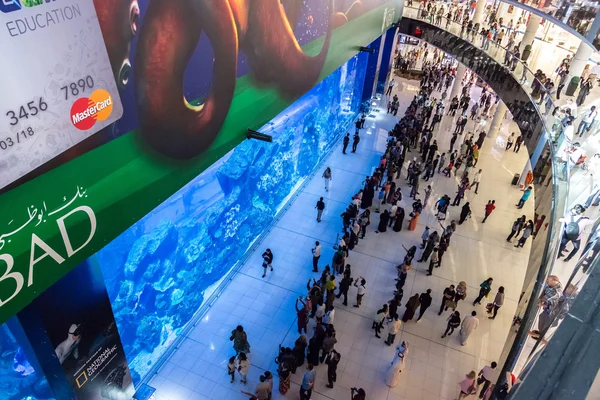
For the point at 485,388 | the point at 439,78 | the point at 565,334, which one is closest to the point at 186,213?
the point at 485,388

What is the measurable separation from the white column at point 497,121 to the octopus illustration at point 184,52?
13.6m

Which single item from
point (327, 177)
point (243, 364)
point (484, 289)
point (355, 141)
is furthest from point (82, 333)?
point (355, 141)

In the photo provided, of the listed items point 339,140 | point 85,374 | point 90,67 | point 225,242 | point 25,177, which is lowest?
point 339,140

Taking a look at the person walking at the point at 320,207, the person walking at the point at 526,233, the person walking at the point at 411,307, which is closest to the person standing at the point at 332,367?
the person walking at the point at 411,307

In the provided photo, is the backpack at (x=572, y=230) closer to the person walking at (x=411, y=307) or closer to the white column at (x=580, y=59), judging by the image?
the person walking at (x=411, y=307)

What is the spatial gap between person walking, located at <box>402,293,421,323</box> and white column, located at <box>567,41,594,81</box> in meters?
12.2

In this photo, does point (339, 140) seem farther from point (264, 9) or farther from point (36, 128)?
point (36, 128)

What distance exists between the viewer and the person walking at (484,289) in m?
9.74

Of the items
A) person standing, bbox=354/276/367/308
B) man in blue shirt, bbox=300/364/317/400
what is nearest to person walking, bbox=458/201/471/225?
person standing, bbox=354/276/367/308

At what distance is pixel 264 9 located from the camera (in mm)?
7797

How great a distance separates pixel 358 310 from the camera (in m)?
9.89

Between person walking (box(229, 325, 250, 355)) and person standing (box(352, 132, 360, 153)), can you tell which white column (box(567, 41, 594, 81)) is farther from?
person walking (box(229, 325, 250, 355))

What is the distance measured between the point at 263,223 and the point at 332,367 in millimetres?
5308

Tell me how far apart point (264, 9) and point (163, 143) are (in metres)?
3.67
